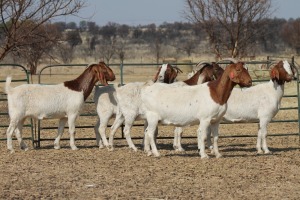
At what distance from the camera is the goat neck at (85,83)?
1531 cm

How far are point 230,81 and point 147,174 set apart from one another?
→ 2.76 m

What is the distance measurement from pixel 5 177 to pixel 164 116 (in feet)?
11.3

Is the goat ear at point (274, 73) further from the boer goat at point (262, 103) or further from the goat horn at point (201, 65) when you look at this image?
the goat horn at point (201, 65)

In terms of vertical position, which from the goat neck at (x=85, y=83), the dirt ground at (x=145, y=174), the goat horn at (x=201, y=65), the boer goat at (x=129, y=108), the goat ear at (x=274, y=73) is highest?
Result: the goat horn at (x=201, y=65)

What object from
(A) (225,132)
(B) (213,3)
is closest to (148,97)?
(A) (225,132)

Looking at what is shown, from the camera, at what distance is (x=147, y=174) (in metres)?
11.8

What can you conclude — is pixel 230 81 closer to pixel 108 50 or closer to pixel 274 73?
pixel 274 73

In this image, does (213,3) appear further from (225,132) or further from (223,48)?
(225,132)

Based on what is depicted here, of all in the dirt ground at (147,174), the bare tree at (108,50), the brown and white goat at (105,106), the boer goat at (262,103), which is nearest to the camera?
the dirt ground at (147,174)

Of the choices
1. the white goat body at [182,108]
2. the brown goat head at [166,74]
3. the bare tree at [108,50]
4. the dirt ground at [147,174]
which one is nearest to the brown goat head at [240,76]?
the white goat body at [182,108]

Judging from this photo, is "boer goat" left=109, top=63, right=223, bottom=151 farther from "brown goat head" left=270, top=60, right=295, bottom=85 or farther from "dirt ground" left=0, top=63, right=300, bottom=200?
"brown goat head" left=270, top=60, right=295, bottom=85

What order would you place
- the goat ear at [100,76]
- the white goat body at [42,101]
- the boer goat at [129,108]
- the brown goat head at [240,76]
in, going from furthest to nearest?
the goat ear at [100,76]
the boer goat at [129,108]
the white goat body at [42,101]
the brown goat head at [240,76]

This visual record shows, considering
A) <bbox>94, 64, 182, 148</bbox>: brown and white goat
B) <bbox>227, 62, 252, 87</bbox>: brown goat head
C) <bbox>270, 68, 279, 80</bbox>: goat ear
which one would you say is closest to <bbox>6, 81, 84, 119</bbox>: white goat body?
<bbox>94, 64, 182, 148</bbox>: brown and white goat

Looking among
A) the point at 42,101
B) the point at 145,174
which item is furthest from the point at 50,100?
the point at 145,174
